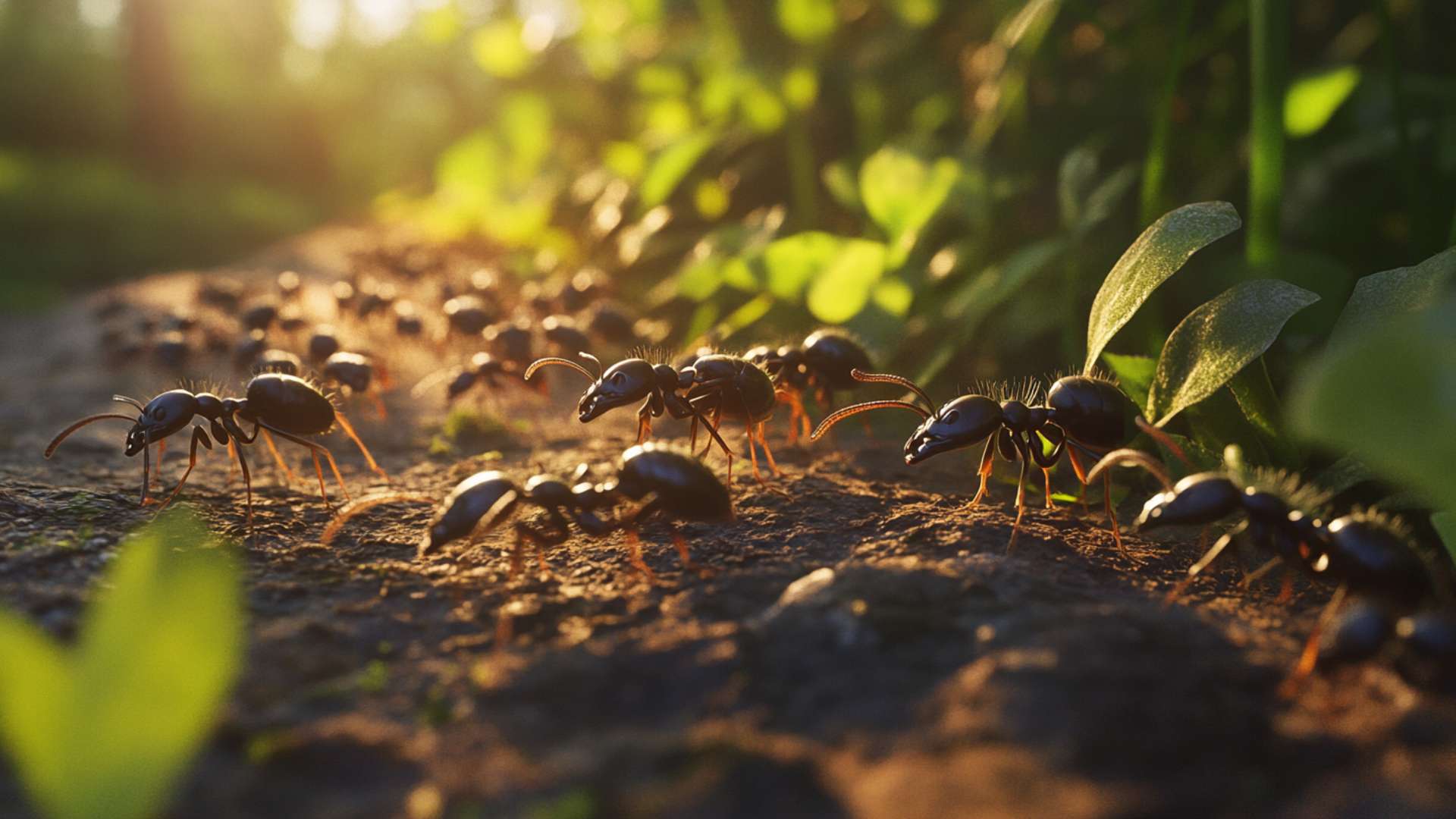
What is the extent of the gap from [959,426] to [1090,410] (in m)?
0.29

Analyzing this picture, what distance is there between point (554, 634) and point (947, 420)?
110cm

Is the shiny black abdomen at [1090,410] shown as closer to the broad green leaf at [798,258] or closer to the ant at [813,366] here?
the ant at [813,366]

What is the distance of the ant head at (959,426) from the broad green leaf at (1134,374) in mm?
279

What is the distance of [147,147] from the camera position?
1912 centimetres

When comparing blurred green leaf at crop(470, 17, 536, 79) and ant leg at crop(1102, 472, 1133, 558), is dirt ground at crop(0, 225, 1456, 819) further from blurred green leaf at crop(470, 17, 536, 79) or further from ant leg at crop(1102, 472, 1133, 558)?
blurred green leaf at crop(470, 17, 536, 79)

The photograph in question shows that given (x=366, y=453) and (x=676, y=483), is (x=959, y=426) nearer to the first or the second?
(x=676, y=483)

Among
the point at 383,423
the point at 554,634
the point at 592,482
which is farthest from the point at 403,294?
the point at 554,634

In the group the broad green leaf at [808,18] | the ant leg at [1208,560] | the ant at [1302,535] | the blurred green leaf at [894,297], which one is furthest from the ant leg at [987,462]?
the broad green leaf at [808,18]

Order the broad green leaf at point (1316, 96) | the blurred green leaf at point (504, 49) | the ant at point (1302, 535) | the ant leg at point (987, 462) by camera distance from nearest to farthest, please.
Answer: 1. the ant at point (1302, 535)
2. the ant leg at point (987, 462)
3. the broad green leaf at point (1316, 96)
4. the blurred green leaf at point (504, 49)

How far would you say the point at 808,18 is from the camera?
462 cm

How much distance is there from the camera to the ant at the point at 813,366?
3080 mm

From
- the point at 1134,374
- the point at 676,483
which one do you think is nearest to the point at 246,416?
the point at 676,483

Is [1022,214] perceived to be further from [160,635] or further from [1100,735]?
[160,635]

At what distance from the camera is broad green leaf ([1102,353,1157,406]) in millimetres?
2262
